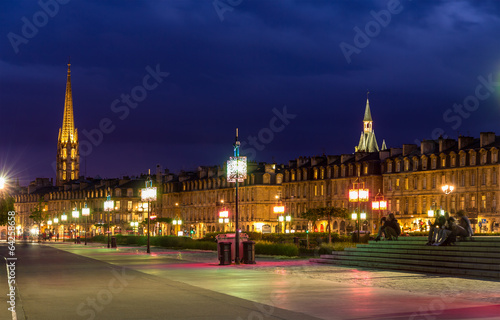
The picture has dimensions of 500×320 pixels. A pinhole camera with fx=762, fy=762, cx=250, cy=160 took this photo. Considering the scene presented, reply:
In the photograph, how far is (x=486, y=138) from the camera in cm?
8819

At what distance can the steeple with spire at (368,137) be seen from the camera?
186000 mm

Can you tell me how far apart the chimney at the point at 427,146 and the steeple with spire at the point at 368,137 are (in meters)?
81.4

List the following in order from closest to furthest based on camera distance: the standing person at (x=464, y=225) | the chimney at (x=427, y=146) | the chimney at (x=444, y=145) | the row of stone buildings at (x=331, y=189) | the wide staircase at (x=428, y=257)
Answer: the wide staircase at (x=428, y=257) → the standing person at (x=464, y=225) → the row of stone buildings at (x=331, y=189) → the chimney at (x=444, y=145) → the chimney at (x=427, y=146)

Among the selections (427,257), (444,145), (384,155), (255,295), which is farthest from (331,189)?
→ (255,295)

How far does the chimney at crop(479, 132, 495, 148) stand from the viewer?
87.7 metres

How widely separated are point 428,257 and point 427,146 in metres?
70.8

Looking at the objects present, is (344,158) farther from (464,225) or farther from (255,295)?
(255,295)

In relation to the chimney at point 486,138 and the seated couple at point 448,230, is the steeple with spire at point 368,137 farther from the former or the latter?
the seated couple at point 448,230

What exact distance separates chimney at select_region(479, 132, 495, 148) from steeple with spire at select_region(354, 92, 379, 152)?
91752mm

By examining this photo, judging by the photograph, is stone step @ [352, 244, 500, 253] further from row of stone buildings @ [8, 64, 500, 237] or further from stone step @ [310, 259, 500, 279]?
row of stone buildings @ [8, 64, 500, 237]

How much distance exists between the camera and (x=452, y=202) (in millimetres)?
92625

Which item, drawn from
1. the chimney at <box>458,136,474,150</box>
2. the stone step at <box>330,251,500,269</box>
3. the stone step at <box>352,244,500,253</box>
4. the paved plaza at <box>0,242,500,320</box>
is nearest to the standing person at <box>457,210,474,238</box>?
the stone step at <box>352,244,500,253</box>

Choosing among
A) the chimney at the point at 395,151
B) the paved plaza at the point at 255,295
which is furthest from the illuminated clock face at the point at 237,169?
the chimney at the point at 395,151

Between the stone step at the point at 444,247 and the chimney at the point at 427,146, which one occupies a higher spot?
the chimney at the point at 427,146
